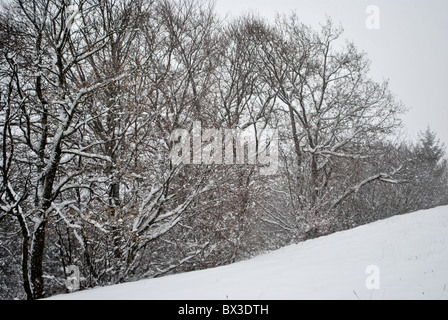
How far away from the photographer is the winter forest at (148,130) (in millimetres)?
6277

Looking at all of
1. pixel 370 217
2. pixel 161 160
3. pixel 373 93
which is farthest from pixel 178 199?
pixel 370 217

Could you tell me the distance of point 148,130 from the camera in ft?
25.9

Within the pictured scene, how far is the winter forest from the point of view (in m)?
6.28

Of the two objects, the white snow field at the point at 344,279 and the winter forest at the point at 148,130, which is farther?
the winter forest at the point at 148,130

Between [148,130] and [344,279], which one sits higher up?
[148,130]

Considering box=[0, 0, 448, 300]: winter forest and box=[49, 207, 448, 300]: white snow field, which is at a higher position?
box=[0, 0, 448, 300]: winter forest

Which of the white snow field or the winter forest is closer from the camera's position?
the white snow field

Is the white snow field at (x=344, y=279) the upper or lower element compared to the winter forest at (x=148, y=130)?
lower

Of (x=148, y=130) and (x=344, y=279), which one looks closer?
(x=344, y=279)
